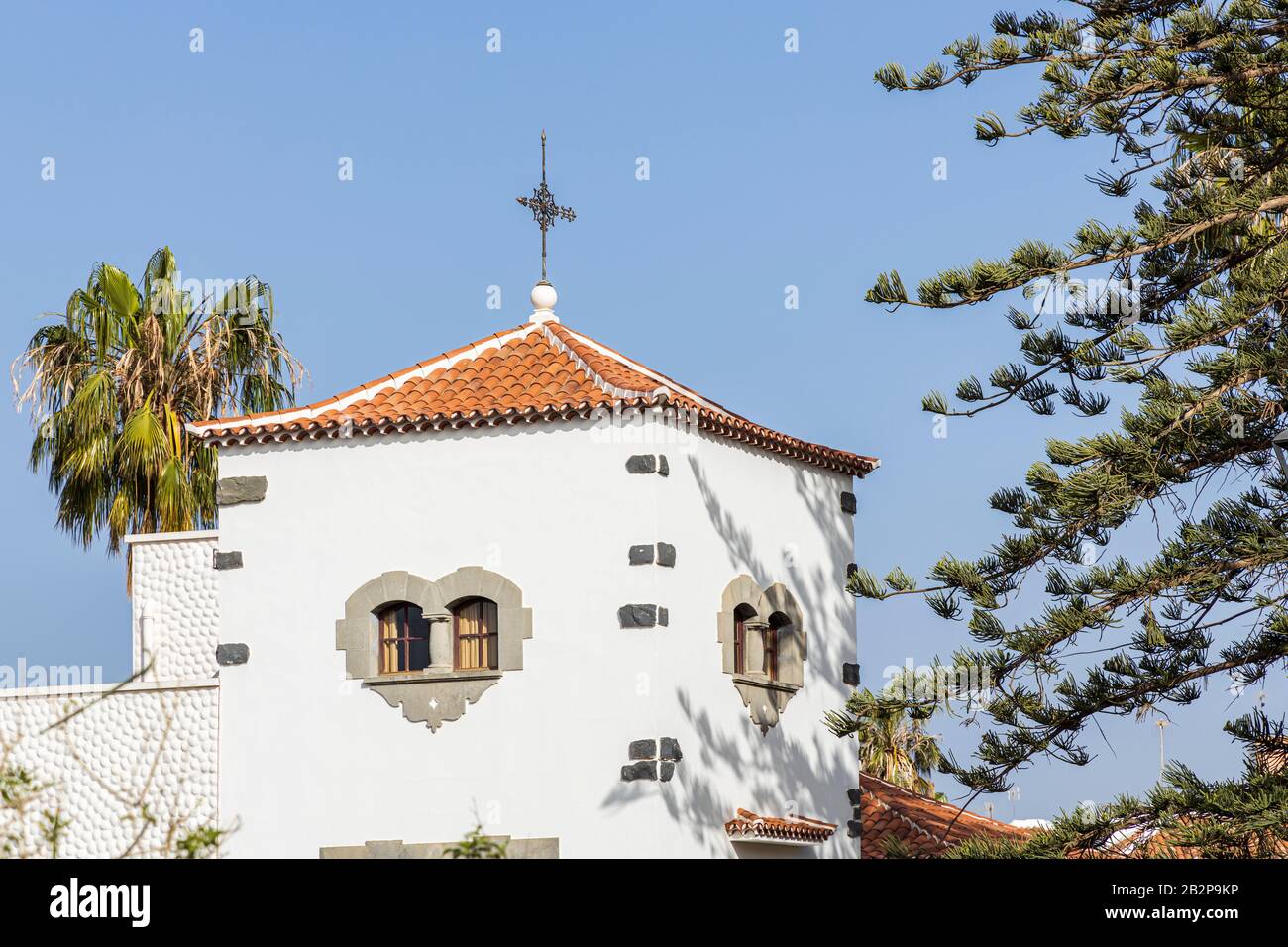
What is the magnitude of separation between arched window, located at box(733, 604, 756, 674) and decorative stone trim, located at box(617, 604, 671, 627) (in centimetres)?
174

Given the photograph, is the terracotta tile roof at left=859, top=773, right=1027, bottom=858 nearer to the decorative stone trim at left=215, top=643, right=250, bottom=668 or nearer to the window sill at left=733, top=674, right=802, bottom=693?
the window sill at left=733, top=674, right=802, bottom=693

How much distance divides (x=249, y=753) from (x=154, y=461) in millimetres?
10086

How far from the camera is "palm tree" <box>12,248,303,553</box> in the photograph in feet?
87.4

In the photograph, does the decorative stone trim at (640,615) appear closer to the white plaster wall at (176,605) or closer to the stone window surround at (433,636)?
the stone window surround at (433,636)

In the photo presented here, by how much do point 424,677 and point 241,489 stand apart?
10.1 ft

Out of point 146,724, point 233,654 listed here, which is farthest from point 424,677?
point 146,724

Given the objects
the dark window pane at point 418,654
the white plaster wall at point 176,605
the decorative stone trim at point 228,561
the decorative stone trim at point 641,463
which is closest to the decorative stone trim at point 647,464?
the decorative stone trim at point 641,463

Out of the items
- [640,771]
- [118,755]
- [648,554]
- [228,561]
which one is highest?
[228,561]

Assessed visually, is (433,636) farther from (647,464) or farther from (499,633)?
(647,464)

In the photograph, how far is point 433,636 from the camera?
17031 millimetres

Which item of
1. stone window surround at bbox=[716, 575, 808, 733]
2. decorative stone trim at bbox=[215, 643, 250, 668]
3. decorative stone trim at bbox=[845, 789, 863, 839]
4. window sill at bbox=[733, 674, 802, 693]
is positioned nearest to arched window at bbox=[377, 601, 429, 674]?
decorative stone trim at bbox=[215, 643, 250, 668]

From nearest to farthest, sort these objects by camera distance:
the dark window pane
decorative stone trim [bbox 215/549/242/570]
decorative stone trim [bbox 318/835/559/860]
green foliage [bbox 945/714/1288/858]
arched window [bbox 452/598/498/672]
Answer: green foliage [bbox 945/714/1288/858] → decorative stone trim [bbox 318/835/559/860] → arched window [bbox 452/598/498/672] → the dark window pane → decorative stone trim [bbox 215/549/242/570]

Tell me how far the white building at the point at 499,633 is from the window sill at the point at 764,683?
0.05m
